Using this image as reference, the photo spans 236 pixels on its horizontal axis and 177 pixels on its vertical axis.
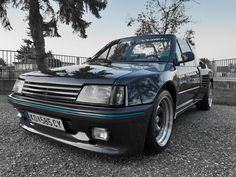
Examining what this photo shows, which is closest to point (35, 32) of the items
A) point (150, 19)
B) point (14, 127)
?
point (150, 19)

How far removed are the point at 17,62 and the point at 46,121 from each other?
5.81 metres

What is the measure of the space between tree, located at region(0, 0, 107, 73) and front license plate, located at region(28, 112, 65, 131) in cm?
618

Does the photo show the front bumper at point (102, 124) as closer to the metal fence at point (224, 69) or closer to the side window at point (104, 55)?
the side window at point (104, 55)

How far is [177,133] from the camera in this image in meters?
2.79

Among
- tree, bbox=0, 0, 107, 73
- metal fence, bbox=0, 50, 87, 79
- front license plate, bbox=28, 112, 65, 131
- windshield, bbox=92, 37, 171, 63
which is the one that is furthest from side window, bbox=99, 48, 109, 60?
tree, bbox=0, 0, 107, 73

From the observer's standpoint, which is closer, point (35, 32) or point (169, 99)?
point (169, 99)

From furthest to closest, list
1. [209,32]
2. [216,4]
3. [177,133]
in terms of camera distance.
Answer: [209,32] → [216,4] → [177,133]

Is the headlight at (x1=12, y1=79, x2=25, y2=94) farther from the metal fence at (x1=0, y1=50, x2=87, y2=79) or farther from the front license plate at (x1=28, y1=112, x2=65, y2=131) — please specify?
the metal fence at (x1=0, y1=50, x2=87, y2=79)

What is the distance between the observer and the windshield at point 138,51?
270 cm

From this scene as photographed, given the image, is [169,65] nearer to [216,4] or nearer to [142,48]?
[142,48]

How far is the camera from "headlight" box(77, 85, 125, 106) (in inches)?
61.5

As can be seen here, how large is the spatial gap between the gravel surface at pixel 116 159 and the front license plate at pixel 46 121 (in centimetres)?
33

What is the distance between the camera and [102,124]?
154 cm

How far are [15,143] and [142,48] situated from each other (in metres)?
2.17
